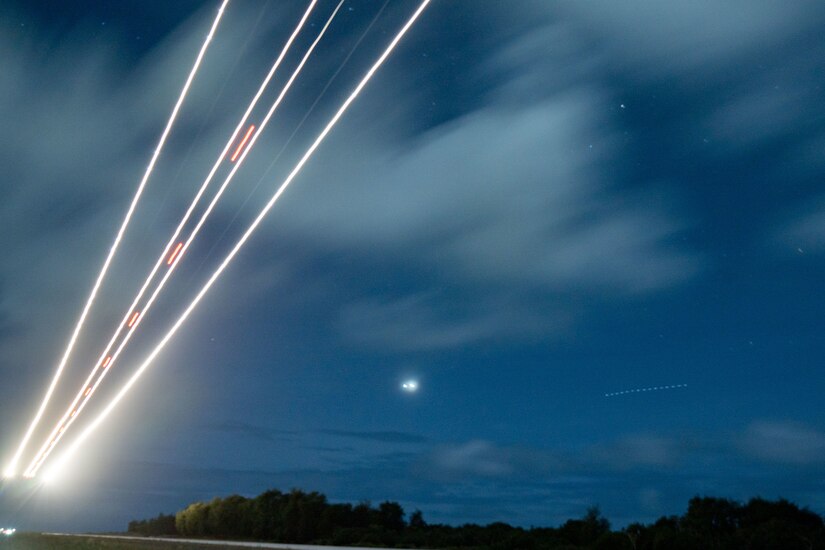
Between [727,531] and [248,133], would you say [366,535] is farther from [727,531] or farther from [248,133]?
[248,133]

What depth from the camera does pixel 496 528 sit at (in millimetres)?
36875

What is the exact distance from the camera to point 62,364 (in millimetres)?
21438

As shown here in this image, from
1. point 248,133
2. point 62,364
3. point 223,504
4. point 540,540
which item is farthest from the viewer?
point 223,504

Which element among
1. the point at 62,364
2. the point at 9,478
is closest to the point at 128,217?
the point at 62,364

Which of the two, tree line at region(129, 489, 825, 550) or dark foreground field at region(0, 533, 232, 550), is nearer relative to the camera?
tree line at region(129, 489, 825, 550)

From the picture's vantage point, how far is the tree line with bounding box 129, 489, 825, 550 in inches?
990

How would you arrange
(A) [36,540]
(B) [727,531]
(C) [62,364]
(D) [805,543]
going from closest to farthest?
(C) [62,364], (D) [805,543], (B) [727,531], (A) [36,540]

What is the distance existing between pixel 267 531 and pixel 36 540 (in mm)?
11996

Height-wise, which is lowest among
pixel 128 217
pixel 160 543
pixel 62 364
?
pixel 160 543

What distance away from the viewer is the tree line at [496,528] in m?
25.1

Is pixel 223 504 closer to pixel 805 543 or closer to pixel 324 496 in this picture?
pixel 324 496

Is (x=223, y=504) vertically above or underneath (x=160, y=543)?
above

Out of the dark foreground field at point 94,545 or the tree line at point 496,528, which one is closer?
the tree line at point 496,528

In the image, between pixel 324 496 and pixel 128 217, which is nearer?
pixel 128 217
